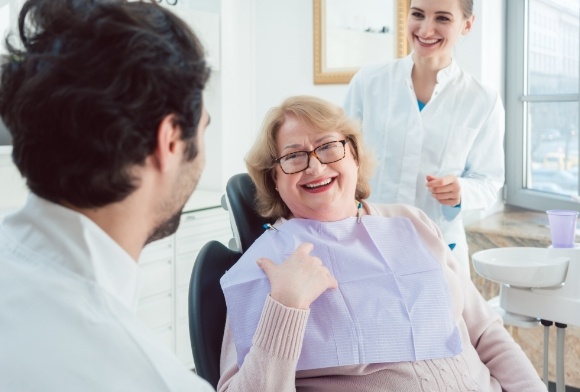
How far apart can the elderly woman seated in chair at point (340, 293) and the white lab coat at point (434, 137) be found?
1.14 feet

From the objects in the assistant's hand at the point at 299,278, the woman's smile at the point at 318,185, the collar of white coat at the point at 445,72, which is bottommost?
the assistant's hand at the point at 299,278

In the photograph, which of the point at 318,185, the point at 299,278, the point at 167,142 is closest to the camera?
the point at 167,142

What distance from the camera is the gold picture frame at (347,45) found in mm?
3480

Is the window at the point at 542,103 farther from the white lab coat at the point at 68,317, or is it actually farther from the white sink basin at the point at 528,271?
the white lab coat at the point at 68,317

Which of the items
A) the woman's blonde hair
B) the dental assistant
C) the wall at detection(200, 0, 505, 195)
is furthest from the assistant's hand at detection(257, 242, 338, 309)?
the wall at detection(200, 0, 505, 195)

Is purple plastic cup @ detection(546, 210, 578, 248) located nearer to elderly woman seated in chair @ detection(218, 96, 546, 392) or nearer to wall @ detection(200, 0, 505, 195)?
elderly woman seated in chair @ detection(218, 96, 546, 392)

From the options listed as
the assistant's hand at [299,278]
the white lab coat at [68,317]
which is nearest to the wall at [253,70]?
the assistant's hand at [299,278]

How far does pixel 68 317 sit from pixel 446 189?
1446 millimetres

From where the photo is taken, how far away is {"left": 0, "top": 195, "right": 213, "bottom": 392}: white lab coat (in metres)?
0.70

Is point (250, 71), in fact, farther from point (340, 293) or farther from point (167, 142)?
point (167, 142)

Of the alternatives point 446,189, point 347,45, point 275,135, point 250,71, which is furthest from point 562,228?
point 250,71

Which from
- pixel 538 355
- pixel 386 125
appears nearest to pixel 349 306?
pixel 386 125

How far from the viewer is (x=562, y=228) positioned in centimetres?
196

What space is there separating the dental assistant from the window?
3.41ft
